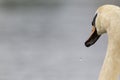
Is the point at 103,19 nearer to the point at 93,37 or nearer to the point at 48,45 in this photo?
the point at 93,37

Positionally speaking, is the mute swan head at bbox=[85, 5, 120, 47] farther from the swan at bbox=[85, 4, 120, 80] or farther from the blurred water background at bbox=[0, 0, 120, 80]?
the blurred water background at bbox=[0, 0, 120, 80]

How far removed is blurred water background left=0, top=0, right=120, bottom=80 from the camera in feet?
39.4

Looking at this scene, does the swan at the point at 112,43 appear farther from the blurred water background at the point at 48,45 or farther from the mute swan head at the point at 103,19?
the blurred water background at the point at 48,45

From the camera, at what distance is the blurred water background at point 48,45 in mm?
12016

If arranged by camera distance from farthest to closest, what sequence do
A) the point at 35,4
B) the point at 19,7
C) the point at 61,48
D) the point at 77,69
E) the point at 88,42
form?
the point at 35,4 < the point at 19,7 < the point at 61,48 < the point at 77,69 < the point at 88,42

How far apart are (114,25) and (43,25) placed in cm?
1488

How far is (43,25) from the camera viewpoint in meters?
20.1

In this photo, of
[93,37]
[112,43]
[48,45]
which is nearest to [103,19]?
[112,43]

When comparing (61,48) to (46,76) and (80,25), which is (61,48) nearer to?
(46,76)

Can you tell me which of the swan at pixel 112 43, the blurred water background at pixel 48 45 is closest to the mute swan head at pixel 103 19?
the swan at pixel 112 43

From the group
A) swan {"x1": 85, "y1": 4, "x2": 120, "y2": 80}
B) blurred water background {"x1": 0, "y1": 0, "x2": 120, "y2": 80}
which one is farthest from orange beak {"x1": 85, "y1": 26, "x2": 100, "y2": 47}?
blurred water background {"x1": 0, "y1": 0, "x2": 120, "y2": 80}

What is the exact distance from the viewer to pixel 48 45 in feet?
50.5

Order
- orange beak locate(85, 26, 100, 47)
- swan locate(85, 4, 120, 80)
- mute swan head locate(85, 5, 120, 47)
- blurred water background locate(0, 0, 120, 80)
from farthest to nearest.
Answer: blurred water background locate(0, 0, 120, 80)
orange beak locate(85, 26, 100, 47)
mute swan head locate(85, 5, 120, 47)
swan locate(85, 4, 120, 80)

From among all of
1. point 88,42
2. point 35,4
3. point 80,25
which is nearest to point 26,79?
point 88,42
